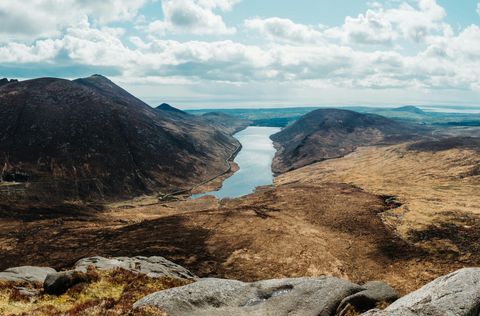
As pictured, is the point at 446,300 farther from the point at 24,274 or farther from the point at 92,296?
the point at 24,274

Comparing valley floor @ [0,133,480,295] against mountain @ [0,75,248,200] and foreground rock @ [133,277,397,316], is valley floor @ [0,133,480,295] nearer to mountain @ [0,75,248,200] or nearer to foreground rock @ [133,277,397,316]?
foreground rock @ [133,277,397,316]

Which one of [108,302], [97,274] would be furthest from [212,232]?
[108,302]

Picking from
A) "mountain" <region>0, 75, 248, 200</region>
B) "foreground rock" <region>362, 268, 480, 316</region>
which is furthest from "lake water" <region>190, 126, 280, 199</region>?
"foreground rock" <region>362, 268, 480, 316</region>

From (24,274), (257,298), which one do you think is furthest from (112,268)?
(257,298)

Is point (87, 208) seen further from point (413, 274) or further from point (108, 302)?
point (413, 274)

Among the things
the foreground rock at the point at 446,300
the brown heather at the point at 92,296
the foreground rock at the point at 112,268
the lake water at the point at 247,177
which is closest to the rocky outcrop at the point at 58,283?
the foreground rock at the point at 112,268
